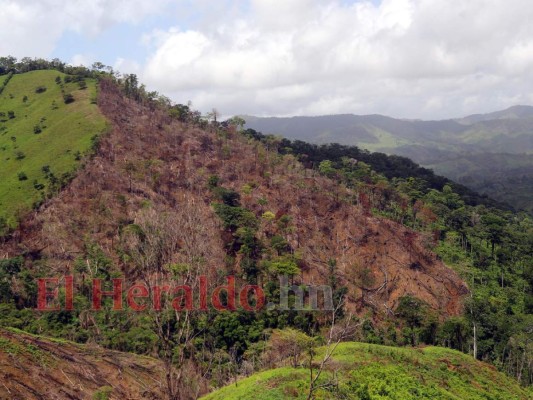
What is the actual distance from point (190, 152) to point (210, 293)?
116ft

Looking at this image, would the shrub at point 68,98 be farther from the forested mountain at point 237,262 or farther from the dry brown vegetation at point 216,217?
the dry brown vegetation at point 216,217

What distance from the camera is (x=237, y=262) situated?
5647 cm

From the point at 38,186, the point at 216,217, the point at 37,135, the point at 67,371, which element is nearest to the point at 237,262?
the point at 216,217

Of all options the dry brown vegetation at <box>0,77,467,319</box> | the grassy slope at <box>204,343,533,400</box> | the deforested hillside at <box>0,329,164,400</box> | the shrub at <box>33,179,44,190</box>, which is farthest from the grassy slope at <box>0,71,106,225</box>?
the grassy slope at <box>204,343,533,400</box>

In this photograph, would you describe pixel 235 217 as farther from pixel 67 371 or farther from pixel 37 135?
pixel 37 135

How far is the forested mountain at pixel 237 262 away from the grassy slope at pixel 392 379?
190 mm

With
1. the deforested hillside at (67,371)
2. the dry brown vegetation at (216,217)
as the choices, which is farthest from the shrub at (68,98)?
the deforested hillside at (67,371)

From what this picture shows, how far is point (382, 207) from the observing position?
7700 cm

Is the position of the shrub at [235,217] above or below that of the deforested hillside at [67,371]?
above

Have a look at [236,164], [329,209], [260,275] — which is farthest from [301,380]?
[236,164]

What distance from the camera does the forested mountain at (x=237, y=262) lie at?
30125mm

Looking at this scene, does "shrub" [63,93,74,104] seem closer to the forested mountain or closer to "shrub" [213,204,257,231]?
the forested mountain

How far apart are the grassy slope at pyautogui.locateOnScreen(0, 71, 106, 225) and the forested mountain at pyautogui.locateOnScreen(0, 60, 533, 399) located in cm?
52

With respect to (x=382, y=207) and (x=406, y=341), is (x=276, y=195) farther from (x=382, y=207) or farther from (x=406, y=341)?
(x=406, y=341)
